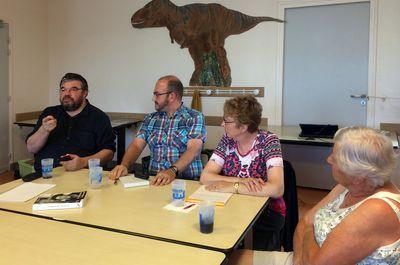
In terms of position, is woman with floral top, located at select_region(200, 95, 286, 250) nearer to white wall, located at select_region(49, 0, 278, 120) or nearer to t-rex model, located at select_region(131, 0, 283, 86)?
white wall, located at select_region(49, 0, 278, 120)

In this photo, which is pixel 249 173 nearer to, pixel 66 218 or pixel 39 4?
pixel 66 218

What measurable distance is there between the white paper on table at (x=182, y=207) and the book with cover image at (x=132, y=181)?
0.37m

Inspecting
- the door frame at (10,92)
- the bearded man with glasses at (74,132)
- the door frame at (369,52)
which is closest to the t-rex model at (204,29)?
the door frame at (369,52)

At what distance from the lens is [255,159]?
212cm

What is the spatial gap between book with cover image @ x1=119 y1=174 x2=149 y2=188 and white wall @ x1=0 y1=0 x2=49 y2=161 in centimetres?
369

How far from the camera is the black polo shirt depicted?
9.14ft

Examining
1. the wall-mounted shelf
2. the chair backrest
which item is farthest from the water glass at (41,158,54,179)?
the wall-mounted shelf

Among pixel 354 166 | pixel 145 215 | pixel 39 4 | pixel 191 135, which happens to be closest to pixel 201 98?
pixel 191 135

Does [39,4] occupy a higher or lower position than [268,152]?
higher

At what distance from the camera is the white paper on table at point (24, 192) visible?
1.85 metres

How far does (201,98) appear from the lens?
4.84 meters

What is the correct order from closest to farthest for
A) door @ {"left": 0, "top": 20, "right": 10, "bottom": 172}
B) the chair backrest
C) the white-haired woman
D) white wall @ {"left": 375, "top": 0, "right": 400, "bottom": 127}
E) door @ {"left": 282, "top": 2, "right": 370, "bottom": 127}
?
the white-haired woman → the chair backrest → white wall @ {"left": 375, "top": 0, "right": 400, "bottom": 127} → door @ {"left": 282, "top": 2, "right": 370, "bottom": 127} → door @ {"left": 0, "top": 20, "right": 10, "bottom": 172}

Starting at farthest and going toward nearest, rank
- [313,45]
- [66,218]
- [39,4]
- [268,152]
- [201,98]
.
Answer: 1. [39,4]
2. [201,98]
3. [313,45]
4. [268,152]
5. [66,218]

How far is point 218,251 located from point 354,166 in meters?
0.55
